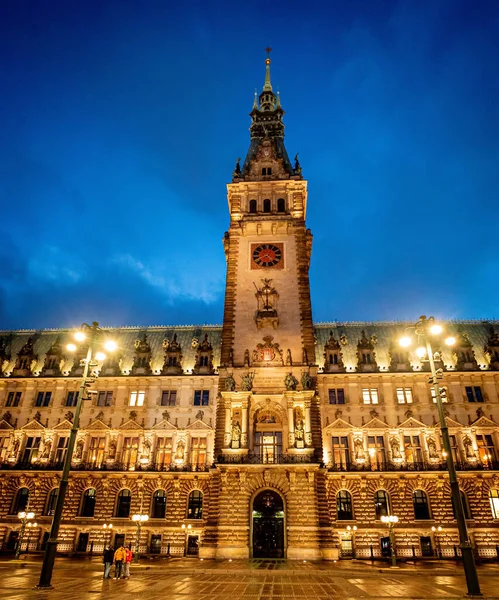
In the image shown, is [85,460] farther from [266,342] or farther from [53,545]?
[53,545]

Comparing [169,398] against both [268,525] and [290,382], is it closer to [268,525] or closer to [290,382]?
[290,382]

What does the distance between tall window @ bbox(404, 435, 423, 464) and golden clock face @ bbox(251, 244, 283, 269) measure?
2160 cm

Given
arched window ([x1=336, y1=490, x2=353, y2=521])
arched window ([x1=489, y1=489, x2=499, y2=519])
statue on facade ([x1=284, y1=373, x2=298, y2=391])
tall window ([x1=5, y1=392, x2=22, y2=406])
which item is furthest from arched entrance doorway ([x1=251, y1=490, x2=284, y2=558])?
tall window ([x1=5, y1=392, x2=22, y2=406])

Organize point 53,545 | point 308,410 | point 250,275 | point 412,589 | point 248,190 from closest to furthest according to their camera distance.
Answer: 1. point 53,545
2. point 412,589
3. point 308,410
4. point 250,275
5. point 248,190

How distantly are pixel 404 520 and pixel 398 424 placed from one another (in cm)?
851

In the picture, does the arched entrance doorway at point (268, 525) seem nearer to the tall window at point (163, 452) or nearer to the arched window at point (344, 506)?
the arched window at point (344, 506)

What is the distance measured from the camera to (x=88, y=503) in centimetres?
4088

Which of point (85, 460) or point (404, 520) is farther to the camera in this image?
point (85, 460)

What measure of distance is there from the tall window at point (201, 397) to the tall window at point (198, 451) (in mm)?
3529

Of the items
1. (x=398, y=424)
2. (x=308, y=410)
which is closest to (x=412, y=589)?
(x=308, y=410)

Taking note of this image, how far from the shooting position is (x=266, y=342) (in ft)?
134

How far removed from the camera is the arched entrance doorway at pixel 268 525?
34.1 metres

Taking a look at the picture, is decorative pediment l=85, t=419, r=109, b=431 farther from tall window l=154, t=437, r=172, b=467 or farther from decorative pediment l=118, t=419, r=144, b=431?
tall window l=154, t=437, r=172, b=467

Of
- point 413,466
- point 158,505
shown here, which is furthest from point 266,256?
point 158,505
